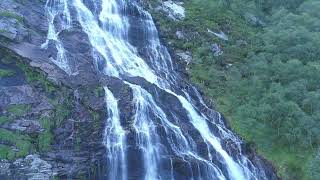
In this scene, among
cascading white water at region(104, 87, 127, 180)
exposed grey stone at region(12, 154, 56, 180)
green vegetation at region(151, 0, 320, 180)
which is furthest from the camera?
green vegetation at region(151, 0, 320, 180)

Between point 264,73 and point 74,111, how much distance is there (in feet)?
41.4

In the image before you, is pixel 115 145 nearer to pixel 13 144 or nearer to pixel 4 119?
pixel 13 144

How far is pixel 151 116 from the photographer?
2441cm

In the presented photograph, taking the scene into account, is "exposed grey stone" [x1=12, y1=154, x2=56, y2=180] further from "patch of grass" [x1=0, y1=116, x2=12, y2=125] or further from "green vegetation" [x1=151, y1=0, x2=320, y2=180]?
"green vegetation" [x1=151, y1=0, x2=320, y2=180]

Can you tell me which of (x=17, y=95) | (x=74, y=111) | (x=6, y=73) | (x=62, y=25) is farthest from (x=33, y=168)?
(x=62, y=25)

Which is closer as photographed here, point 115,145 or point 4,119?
point 4,119

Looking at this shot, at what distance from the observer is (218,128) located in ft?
85.8

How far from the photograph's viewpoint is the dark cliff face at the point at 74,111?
21.9 m

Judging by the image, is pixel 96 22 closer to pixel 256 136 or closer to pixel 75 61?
pixel 75 61

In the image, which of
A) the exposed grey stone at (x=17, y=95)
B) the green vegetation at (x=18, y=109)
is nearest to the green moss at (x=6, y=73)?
the exposed grey stone at (x=17, y=95)

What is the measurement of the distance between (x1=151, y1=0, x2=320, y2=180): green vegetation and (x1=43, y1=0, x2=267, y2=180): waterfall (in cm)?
153

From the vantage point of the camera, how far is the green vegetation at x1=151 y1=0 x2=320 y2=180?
26266 mm

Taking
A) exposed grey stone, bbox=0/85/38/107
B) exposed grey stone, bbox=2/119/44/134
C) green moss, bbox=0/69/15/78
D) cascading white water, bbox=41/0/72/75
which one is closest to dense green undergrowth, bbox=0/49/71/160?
green moss, bbox=0/69/15/78

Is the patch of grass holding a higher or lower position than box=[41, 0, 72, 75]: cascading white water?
lower
